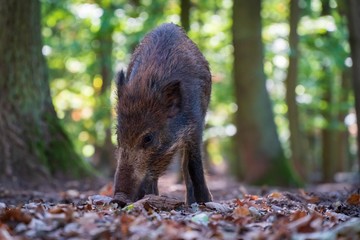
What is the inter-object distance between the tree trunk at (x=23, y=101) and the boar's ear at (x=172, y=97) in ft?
11.3

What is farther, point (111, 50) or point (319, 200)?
point (111, 50)

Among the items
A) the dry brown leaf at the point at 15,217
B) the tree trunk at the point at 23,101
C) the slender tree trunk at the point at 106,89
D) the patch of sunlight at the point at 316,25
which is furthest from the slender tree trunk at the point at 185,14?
the dry brown leaf at the point at 15,217

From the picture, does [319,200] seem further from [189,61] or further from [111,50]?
[111,50]

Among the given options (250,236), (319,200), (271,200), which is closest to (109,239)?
(250,236)

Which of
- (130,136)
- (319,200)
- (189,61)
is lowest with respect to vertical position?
(319,200)

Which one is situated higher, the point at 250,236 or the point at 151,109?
the point at 151,109

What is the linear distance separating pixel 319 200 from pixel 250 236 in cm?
379

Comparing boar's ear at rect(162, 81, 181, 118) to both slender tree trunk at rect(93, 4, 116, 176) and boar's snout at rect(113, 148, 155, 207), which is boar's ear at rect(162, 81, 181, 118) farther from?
slender tree trunk at rect(93, 4, 116, 176)

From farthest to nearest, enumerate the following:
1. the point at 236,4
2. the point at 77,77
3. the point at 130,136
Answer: the point at 77,77 → the point at 236,4 → the point at 130,136

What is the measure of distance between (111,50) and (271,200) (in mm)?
11129

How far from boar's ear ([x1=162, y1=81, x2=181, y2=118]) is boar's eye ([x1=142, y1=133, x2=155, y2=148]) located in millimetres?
403

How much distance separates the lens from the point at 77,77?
2177 cm

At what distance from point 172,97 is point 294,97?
1053cm

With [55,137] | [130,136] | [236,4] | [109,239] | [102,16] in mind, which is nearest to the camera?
[109,239]
